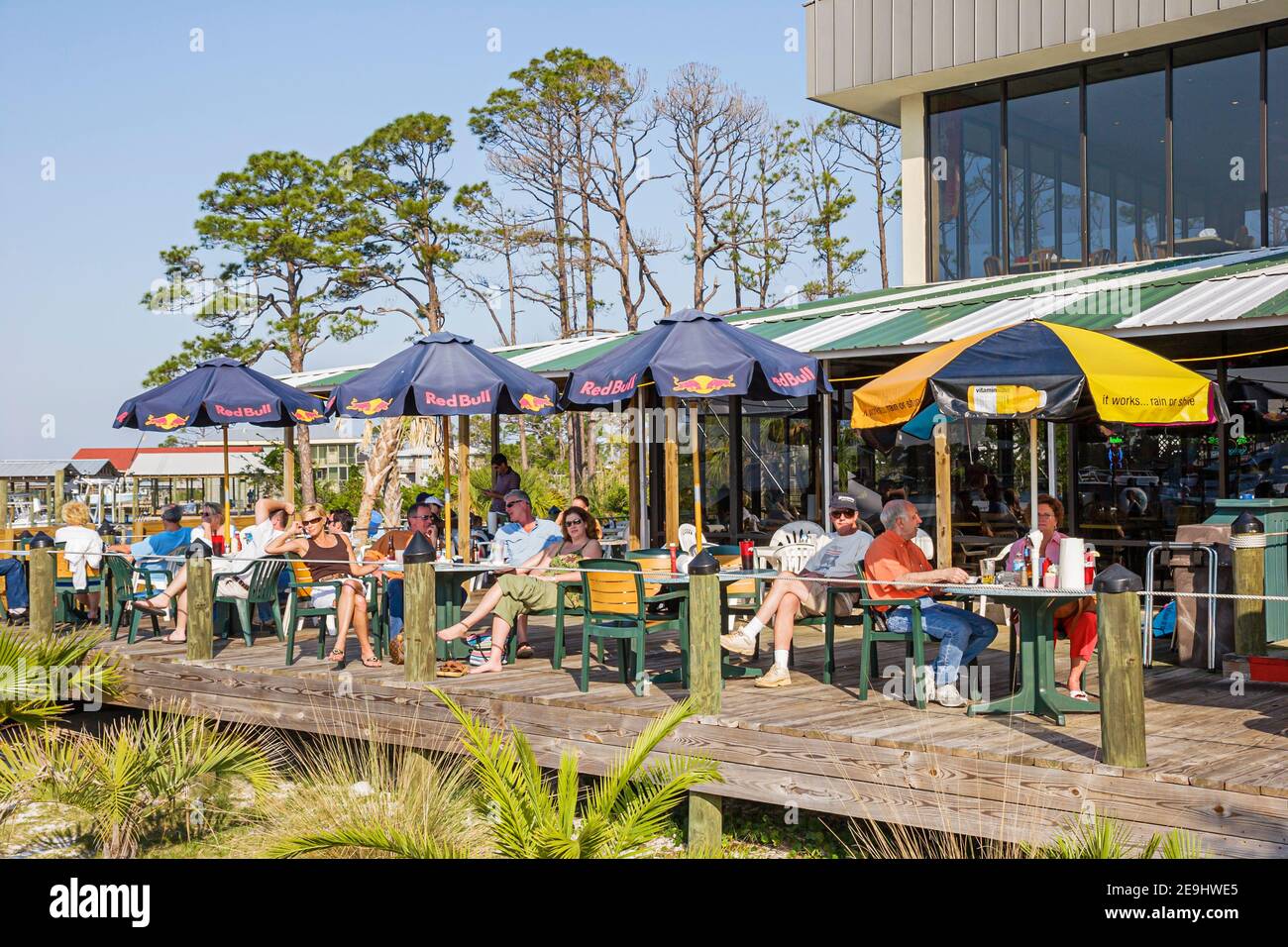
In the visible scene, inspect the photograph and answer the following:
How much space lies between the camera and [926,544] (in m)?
8.62

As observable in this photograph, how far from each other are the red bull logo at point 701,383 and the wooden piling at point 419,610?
6.89 ft

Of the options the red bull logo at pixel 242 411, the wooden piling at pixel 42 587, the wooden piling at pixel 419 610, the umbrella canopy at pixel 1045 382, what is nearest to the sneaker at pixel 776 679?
the umbrella canopy at pixel 1045 382

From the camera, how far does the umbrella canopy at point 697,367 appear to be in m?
8.87

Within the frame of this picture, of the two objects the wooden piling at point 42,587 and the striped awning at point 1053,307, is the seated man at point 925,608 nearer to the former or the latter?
the striped awning at point 1053,307

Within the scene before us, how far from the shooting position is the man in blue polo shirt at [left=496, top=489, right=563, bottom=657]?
8.72 meters

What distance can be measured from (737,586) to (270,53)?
843cm

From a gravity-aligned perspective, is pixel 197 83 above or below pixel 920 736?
above

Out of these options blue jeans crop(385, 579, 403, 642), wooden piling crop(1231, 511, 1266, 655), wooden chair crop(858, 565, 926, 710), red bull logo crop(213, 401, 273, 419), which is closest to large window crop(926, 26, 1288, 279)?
wooden piling crop(1231, 511, 1266, 655)

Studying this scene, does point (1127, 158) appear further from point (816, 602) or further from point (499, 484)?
point (816, 602)

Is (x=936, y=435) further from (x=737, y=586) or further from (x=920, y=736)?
(x=920, y=736)

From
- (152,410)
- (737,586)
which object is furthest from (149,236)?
(737,586)
